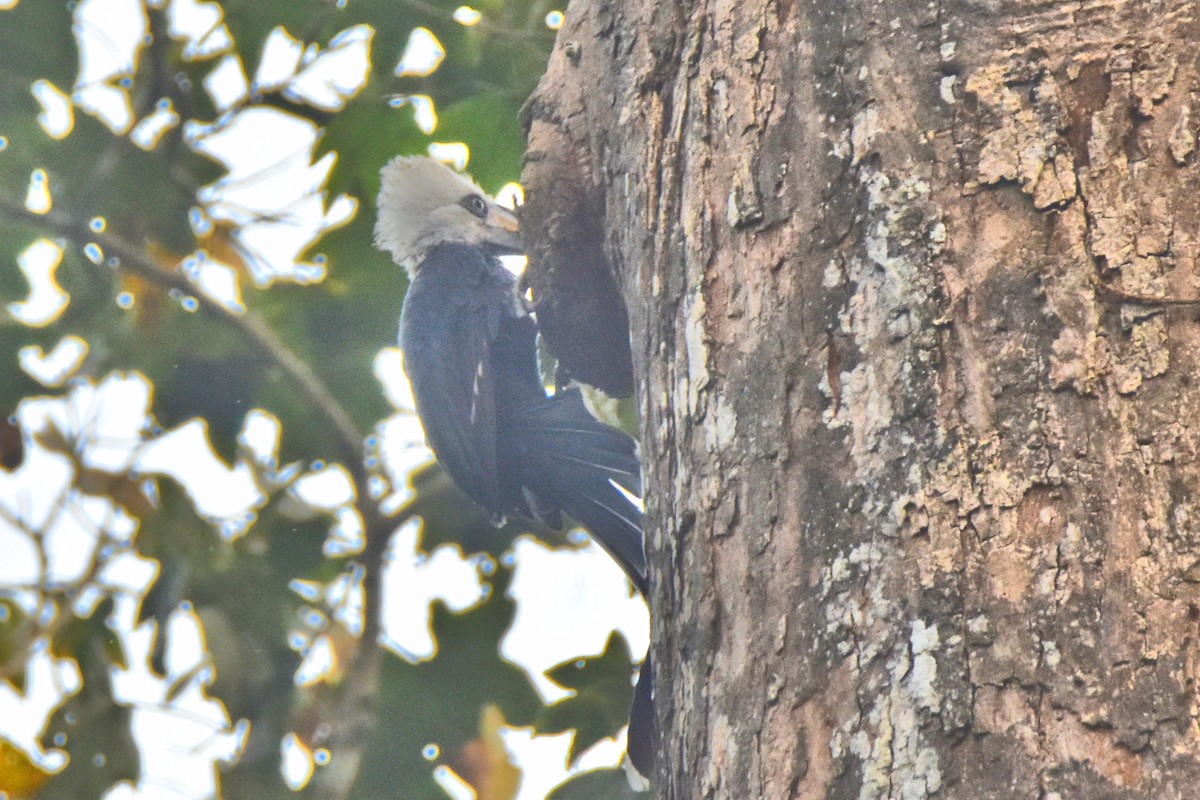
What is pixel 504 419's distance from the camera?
11.2 feet

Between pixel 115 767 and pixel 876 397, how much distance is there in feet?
9.76

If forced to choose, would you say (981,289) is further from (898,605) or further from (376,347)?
(376,347)

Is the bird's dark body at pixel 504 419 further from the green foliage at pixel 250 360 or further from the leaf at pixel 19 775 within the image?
the leaf at pixel 19 775

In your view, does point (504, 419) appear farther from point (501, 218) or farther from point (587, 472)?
point (501, 218)

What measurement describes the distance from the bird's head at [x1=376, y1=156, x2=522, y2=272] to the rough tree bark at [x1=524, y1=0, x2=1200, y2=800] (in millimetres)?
2448

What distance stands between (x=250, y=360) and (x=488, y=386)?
0.97m

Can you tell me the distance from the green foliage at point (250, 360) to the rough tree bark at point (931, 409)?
1.32m

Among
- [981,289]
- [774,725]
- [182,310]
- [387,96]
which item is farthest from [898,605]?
[182,310]

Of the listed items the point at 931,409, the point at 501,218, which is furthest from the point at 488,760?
the point at 931,409

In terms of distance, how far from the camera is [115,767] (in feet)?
12.0

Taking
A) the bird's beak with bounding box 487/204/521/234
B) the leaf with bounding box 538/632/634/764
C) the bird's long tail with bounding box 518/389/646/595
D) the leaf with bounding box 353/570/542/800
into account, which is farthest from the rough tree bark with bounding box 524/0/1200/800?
the bird's beak with bounding box 487/204/521/234

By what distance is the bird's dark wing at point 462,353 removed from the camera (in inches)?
130

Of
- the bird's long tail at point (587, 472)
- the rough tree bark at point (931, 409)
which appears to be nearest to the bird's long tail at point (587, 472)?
the bird's long tail at point (587, 472)

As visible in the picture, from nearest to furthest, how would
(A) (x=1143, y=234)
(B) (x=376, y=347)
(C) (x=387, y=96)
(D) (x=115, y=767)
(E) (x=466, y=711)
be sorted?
(A) (x=1143, y=234) → (C) (x=387, y=96) → (E) (x=466, y=711) → (D) (x=115, y=767) → (B) (x=376, y=347)
